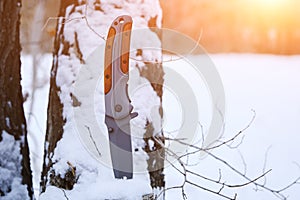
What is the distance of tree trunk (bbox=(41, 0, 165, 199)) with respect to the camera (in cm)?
165

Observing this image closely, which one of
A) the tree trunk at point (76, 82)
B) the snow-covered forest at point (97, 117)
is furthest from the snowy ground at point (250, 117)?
the tree trunk at point (76, 82)

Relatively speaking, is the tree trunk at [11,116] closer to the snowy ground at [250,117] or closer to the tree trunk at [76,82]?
the tree trunk at [76,82]

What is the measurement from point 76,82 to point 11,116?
1.42 ft

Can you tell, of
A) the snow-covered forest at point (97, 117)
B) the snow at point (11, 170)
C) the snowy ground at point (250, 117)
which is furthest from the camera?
the snowy ground at point (250, 117)

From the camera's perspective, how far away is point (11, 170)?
6.40 ft

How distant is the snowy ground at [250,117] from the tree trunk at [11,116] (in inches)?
37.1

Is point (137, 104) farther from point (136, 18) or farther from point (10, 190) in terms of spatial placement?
point (10, 190)

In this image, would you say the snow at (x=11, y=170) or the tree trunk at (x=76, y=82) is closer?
the tree trunk at (x=76, y=82)

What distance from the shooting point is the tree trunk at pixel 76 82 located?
1649 millimetres

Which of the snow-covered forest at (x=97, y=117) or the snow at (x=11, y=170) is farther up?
the snow-covered forest at (x=97, y=117)

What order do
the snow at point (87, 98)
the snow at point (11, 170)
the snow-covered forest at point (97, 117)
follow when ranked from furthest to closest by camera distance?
the snow at point (11, 170) → the snow at point (87, 98) → the snow-covered forest at point (97, 117)

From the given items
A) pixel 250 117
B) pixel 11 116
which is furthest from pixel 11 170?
pixel 250 117

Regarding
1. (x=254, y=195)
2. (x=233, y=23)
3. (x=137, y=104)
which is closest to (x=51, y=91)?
(x=137, y=104)

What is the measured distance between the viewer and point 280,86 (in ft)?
21.1
